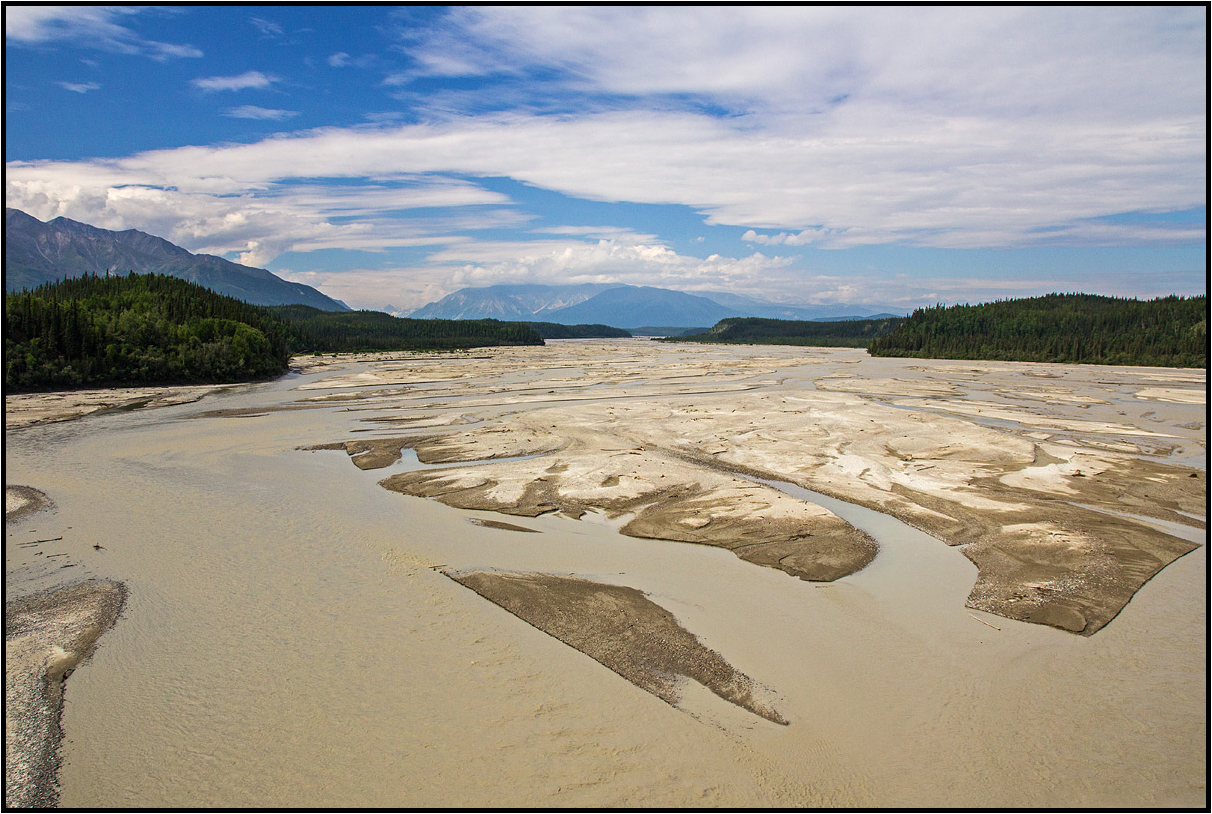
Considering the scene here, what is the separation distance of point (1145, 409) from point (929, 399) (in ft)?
33.2

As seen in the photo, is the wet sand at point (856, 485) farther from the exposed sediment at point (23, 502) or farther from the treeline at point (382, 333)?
the treeline at point (382, 333)

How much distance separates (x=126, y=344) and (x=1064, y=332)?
122 m

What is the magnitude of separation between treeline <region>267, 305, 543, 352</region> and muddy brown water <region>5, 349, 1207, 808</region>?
343 ft

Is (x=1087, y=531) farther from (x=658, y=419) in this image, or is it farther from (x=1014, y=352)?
(x=1014, y=352)

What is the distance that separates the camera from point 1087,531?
42.0 ft

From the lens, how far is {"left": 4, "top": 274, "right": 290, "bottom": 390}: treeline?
4216cm

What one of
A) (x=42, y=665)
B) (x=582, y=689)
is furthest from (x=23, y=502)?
(x=582, y=689)

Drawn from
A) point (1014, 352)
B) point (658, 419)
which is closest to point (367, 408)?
point (658, 419)

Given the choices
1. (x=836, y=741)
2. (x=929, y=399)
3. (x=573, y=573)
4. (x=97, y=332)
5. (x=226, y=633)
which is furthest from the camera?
(x=97, y=332)

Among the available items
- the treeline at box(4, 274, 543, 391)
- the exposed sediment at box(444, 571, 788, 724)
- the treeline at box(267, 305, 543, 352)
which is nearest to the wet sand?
the exposed sediment at box(444, 571, 788, 724)

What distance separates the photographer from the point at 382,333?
15150 cm

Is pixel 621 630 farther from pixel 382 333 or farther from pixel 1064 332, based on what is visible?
pixel 382 333

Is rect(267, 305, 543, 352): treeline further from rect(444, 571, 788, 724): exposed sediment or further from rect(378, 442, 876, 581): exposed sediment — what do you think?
rect(444, 571, 788, 724): exposed sediment

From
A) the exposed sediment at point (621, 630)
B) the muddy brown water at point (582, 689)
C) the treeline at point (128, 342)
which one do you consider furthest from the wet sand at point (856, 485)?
the treeline at point (128, 342)
